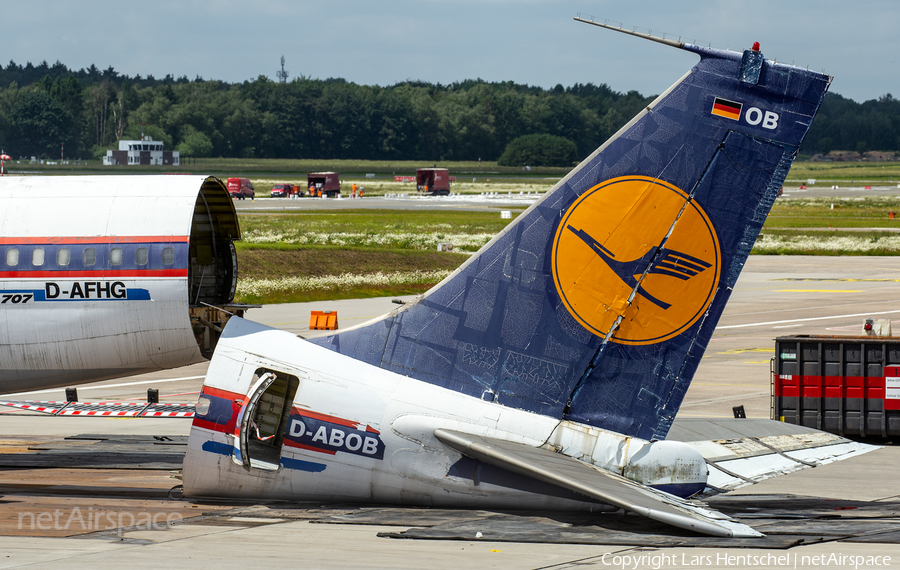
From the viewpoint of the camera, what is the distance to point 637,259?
14117 mm

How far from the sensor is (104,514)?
634 inches

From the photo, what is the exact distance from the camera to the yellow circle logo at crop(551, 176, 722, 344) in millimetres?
13992

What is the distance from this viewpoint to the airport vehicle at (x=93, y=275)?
57.3 ft

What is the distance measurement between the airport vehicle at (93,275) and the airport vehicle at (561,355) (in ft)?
9.67

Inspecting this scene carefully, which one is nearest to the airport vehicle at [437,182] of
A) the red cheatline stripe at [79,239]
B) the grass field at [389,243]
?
the grass field at [389,243]

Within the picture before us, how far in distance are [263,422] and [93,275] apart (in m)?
4.90

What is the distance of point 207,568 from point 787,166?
968cm

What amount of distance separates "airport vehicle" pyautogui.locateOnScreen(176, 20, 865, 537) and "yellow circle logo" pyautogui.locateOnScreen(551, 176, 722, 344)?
0.02m

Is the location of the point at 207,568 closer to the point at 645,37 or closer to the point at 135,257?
the point at 135,257

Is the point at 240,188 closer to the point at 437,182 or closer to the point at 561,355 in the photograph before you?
the point at 437,182

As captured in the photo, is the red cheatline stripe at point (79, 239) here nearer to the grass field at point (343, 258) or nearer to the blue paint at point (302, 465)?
the blue paint at point (302, 465)

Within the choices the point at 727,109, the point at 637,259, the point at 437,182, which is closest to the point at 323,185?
the point at 437,182

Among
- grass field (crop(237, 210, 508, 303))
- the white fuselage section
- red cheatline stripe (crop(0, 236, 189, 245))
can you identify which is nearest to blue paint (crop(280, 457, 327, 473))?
the white fuselage section

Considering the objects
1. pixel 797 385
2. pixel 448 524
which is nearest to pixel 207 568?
pixel 448 524
